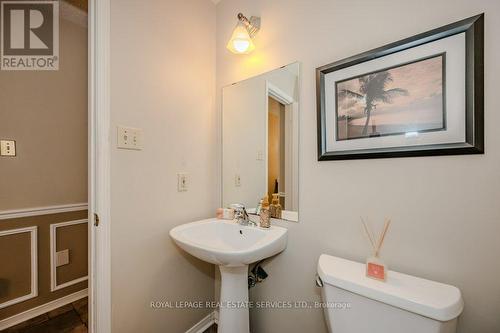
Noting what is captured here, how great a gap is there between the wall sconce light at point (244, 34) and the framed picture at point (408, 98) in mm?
503

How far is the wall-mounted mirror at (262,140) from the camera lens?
1.17 metres

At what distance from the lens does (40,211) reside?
5.41 feet

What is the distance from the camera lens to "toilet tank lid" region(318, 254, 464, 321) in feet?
2.07

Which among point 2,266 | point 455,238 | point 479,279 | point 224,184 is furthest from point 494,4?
point 2,266

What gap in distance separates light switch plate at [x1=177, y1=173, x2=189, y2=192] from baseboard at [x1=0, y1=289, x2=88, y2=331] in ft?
4.92

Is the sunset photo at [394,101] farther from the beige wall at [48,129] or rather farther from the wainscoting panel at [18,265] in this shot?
the wainscoting panel at [18,265]

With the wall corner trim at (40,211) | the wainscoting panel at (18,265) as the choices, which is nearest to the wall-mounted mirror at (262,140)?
the wall corner trim at (40,211)

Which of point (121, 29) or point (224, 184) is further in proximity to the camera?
point (224, 184)

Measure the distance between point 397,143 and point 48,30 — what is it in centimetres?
252

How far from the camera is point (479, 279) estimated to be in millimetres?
717

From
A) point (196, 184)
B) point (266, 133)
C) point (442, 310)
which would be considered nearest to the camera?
point (442, 310)

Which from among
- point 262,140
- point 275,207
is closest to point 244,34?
point 262,140

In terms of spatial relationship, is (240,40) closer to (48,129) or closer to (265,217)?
(265,217)

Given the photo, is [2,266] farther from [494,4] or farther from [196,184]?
[494,4]
